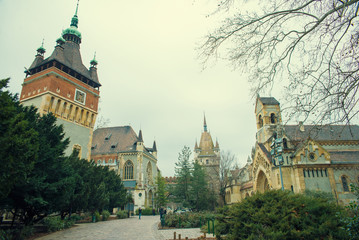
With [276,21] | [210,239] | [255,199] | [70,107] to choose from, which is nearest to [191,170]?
[70,107]

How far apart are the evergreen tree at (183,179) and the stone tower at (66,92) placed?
1517 centimetres

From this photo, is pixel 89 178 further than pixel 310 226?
Yes

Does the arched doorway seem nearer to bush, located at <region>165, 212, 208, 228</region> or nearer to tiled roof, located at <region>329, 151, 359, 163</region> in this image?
tiled roof, located at <region>329, 151, 359, 163</region>

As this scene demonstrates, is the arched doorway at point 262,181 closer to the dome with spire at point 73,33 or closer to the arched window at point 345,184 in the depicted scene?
the arched window at point 345,184

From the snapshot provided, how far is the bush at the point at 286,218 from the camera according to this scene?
5.41 metres

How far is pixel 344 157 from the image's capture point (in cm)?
2816

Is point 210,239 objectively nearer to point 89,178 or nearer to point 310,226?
point 310,226

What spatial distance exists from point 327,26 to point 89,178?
18523 millimetres

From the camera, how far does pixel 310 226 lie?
557cm

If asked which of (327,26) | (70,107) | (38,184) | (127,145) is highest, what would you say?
(70,107)

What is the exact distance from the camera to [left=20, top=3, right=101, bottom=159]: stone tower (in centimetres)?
2945

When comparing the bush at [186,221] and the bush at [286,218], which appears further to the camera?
the bush at [186,221]

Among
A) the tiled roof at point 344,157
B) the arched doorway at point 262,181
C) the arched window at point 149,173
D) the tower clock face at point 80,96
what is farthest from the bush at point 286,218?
the arched window at point 149,173

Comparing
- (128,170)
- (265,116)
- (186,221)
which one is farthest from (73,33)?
(186,221)
